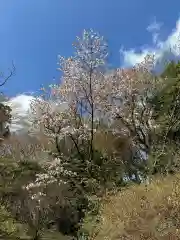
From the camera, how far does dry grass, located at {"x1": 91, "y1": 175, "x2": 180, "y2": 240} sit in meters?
6.95

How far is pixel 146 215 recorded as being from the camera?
738 centimetres

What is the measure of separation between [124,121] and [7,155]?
489 cm

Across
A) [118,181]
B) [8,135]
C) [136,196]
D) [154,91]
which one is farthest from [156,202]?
[8,135]

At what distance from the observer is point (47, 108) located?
709 inches

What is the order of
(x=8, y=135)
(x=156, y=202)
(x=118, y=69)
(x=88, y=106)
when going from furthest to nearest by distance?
(x=8, y=135), (x=118, y=69), (x=88, y=106), (x=156, y=202)

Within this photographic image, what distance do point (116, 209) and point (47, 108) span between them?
399 inches

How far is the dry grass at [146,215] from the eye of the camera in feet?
22.8

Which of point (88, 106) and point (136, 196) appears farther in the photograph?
point (88, 106)

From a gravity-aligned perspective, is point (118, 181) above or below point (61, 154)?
below

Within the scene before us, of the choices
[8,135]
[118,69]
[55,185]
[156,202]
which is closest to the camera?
[156,202]

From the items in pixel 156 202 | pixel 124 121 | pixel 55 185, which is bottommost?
pixel 156 202

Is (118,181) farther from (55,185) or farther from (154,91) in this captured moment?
(154,91)

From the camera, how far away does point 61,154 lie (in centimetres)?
1742

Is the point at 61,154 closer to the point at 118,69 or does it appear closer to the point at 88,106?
the point at 88,106
